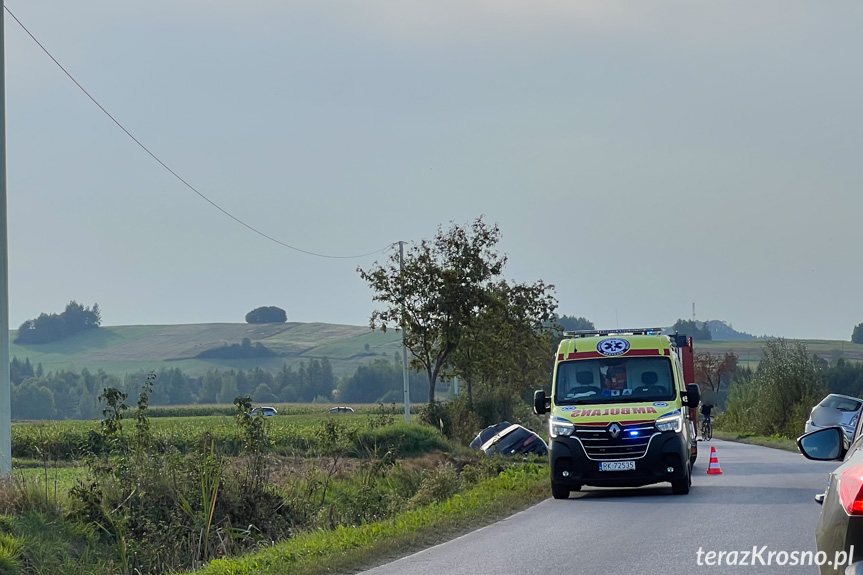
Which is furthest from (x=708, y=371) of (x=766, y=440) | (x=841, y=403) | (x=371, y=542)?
(x=371, y=542)

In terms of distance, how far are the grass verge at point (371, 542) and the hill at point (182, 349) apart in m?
149

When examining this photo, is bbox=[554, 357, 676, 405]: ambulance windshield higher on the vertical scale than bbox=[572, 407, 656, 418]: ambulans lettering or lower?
higher

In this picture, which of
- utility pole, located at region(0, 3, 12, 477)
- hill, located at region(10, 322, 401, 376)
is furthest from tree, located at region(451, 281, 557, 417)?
hill, located at region(10, 322, 401, 376)

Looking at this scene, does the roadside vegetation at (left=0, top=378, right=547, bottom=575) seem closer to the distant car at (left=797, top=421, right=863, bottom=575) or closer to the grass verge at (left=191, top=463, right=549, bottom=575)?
the grass verge at (left=191, top=463, right=549, bottom=575)

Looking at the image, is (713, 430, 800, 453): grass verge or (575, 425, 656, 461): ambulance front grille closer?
(575, 425, 656, 461): ambulance front grille

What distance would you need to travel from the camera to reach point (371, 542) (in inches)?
492

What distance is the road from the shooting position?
10.3m

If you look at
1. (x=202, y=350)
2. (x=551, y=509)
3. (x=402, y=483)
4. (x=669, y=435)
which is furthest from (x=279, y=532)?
(x=202, y=350)

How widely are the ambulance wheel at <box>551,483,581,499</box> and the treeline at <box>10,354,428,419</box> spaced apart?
119m

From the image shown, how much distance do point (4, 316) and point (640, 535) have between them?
10.9 meters

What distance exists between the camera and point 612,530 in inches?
514

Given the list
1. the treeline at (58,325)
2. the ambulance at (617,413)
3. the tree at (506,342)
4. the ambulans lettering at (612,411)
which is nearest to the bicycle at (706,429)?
the tree at (506,342)

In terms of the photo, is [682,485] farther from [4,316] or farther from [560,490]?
[4,316]

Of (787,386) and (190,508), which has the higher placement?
(787,386)
